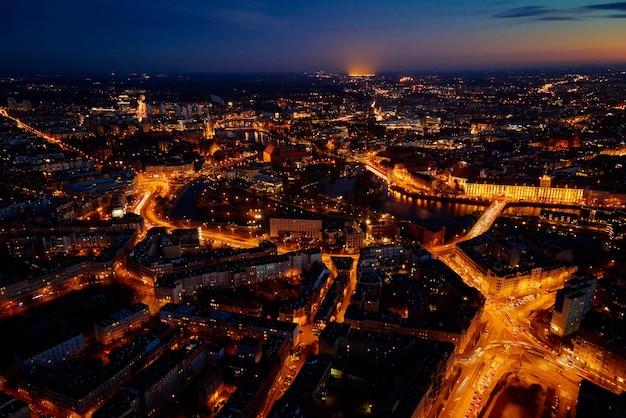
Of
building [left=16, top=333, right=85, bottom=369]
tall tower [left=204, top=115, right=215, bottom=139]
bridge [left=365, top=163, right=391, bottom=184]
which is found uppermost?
tall tower [left=204, top=115, right=215, bottom=139]

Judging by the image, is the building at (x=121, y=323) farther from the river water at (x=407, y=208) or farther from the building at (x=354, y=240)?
the river water at (x=407, y=208)

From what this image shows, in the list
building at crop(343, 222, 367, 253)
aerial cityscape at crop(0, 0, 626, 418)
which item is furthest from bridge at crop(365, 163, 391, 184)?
building at crop(343, 222, 367, 253)

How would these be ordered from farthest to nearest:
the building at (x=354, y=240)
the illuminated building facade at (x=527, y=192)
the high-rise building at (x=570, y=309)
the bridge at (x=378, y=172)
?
the bridge at (x=378, y=172) → the illuminated building facade at (x=527, y=192) → the building at (x=354, y=240) → the high-rise building at (x=570, y=309)

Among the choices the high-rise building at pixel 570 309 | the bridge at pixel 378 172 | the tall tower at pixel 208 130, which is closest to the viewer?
the high-rise building at pixel 570 309

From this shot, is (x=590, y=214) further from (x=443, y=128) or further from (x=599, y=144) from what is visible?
(x=443, y=128)

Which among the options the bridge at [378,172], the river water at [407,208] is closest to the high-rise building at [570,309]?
the river water at [407,208]

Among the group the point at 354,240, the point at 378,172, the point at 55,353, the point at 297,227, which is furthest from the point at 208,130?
the point at 55,353

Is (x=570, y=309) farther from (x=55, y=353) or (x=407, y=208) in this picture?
(x=55, y=353)

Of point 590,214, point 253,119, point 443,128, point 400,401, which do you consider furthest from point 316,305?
point 253,119

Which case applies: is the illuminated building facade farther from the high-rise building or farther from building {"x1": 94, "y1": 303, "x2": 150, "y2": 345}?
building {"x1": 94, "y1": 303, "x2": 150, "y2": 345}
